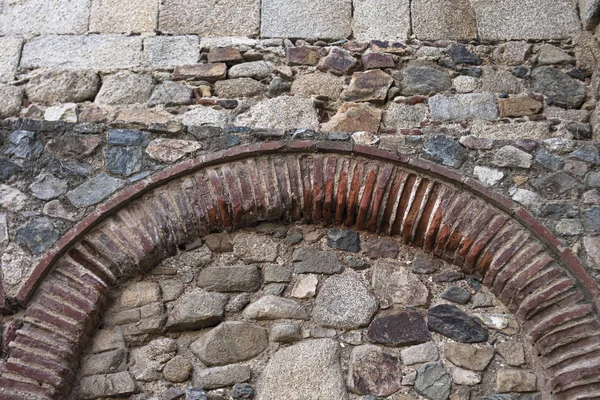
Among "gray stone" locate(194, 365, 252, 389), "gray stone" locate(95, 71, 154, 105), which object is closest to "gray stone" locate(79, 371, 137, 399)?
"gray stone" locate(194, 365, 252, 389)

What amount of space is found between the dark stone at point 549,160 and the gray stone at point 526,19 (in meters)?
0.85

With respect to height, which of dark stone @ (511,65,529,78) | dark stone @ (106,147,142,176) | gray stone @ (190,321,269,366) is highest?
dark stone @ (511,65,529,78)

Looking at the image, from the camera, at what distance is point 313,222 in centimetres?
372

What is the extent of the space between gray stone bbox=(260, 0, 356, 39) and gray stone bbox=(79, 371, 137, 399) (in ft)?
6.66

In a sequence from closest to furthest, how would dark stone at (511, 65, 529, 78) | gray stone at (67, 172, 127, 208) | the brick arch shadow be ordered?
the brick arch shadow
gray stone at (67, 172, 127, 208)
dark stone at (511, 65, 529, 78)

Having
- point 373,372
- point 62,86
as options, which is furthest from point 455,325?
point 62,86

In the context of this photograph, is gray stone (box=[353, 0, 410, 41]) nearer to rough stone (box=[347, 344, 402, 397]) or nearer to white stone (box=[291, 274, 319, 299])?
white stone (box=[291, 274, 319, 299])

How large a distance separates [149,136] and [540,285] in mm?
1998

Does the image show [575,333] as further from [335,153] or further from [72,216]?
[72,216]

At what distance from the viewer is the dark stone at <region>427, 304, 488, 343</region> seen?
3385 mm

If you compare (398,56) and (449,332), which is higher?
(398,56)

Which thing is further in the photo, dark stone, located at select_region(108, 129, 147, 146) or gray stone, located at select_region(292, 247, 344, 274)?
dark stone, located at select_region(108, 129, 147, 146)

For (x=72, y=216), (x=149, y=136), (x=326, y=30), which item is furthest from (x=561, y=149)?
(x=72, y=216)

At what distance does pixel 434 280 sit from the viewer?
357 centimetres
